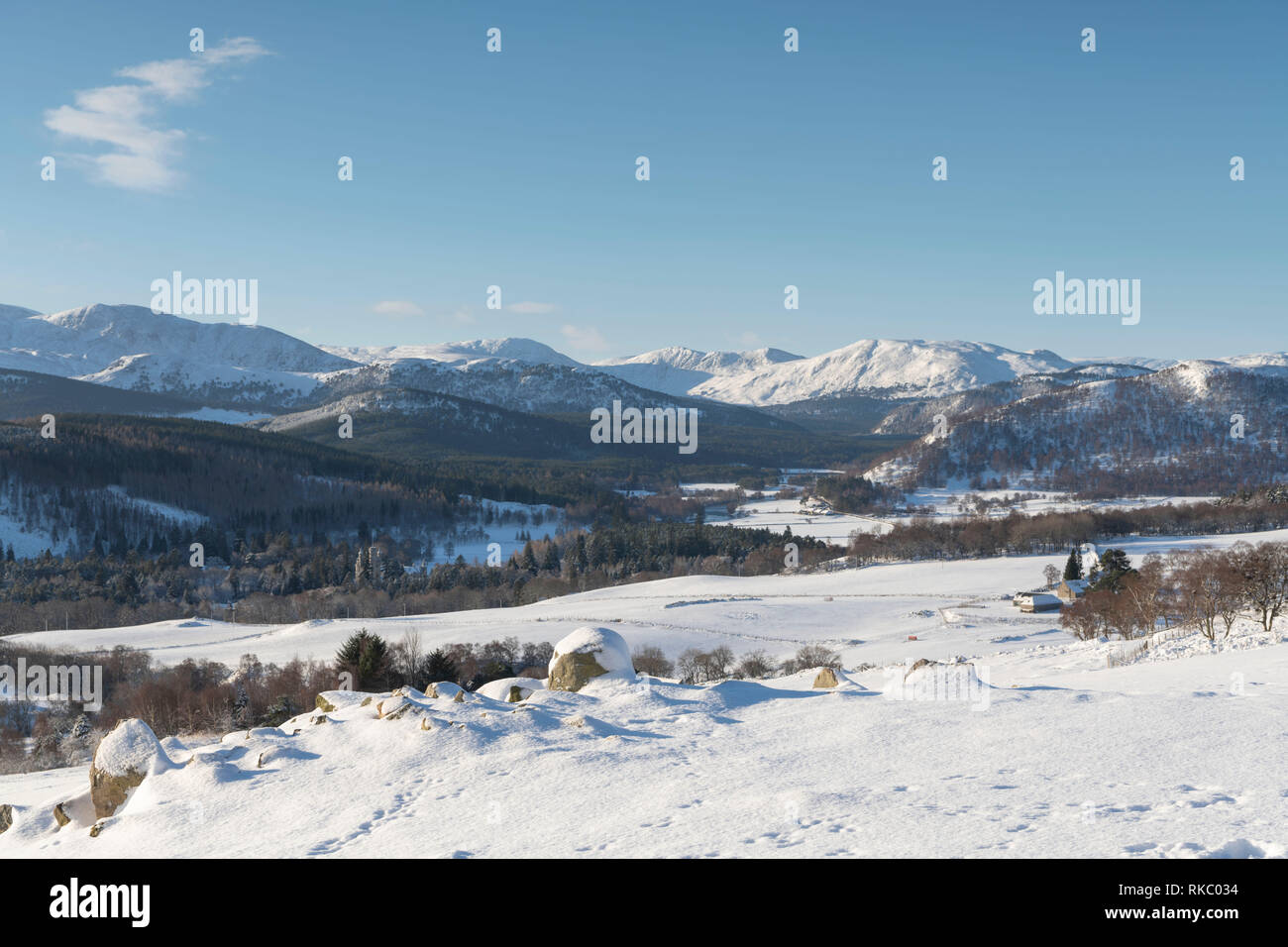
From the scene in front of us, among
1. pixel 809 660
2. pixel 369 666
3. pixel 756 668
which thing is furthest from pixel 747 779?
pixel 809 660

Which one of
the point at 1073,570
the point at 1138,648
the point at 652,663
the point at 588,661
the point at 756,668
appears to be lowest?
the point at 652,663

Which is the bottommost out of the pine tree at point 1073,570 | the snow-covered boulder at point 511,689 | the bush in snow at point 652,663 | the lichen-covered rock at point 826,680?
the bush in snow at point 652,663

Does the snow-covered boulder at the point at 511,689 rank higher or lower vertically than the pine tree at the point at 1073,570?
higher

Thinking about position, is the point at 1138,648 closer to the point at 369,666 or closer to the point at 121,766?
the point at 369,666

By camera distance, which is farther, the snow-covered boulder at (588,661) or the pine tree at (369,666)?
the pine tree at (369,666)

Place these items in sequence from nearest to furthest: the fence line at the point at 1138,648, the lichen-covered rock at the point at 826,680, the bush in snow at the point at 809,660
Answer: the lichen-covered rock at the point at 826,680 → the fence line at the point at 1138,648 → the bush in snow at the point at 809,660

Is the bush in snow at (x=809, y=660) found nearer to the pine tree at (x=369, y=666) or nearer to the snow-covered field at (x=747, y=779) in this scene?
the pine tree at (x=369, y=666)

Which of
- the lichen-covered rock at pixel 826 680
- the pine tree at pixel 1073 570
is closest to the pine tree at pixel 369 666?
the lichen-covered rock at pixel 826 680
